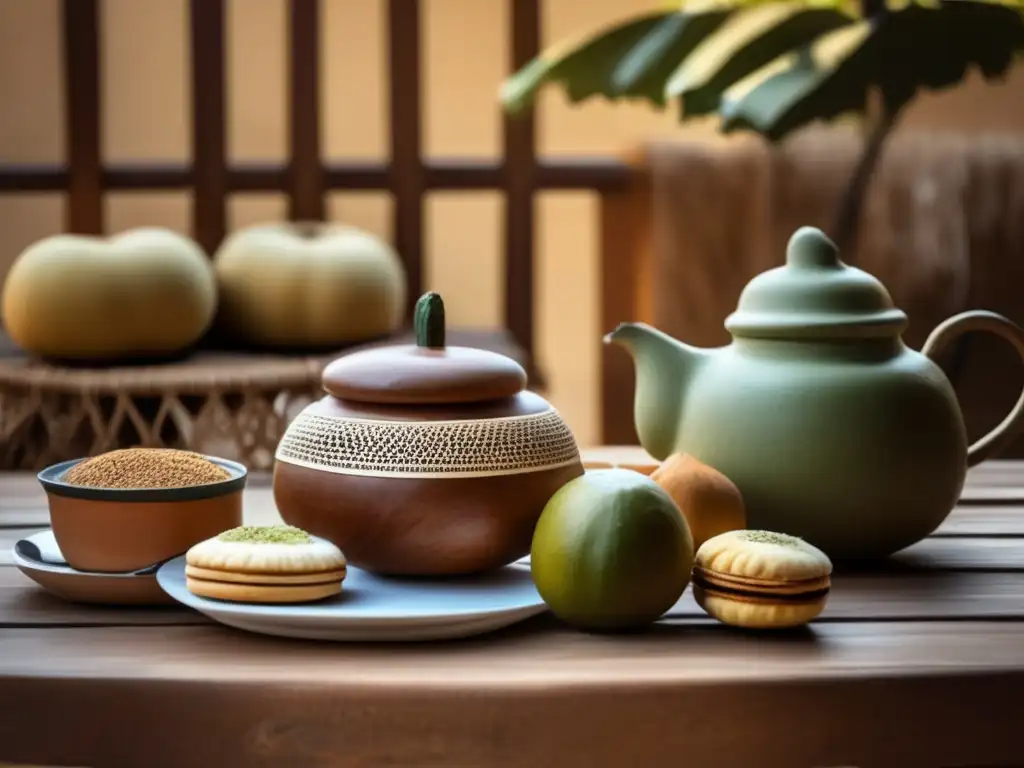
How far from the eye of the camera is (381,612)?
24.4 inches

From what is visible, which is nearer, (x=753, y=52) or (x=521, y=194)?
(x=753, y=52)

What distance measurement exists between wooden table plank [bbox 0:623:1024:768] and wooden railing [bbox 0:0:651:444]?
180 cm

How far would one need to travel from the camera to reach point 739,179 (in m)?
2.41

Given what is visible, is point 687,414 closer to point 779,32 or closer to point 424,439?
point 424,439

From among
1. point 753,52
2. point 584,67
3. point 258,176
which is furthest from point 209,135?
point 753,52

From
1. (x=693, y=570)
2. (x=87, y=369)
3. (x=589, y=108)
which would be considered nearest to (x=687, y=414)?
(x=693, y=570)

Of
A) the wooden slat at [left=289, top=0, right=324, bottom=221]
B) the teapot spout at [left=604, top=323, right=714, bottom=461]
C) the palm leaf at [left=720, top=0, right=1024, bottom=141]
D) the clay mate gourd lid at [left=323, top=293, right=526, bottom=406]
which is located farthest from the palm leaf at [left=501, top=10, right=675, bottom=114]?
the clay mate gourd lid at [left=323, top=293, right=526, bottom=406]

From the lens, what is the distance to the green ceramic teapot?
0.76m

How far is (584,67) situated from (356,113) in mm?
1453

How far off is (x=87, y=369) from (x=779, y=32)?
1.25 meters

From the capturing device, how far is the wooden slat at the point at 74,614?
0.66m

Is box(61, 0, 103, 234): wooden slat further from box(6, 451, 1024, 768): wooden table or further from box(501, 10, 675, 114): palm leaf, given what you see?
box(6, 451, 1024, 768): wooden table

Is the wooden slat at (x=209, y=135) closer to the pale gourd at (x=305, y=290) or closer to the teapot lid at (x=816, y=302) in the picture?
the pale gourd at (x=305, y=290)

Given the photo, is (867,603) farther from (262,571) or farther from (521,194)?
(521,194)
